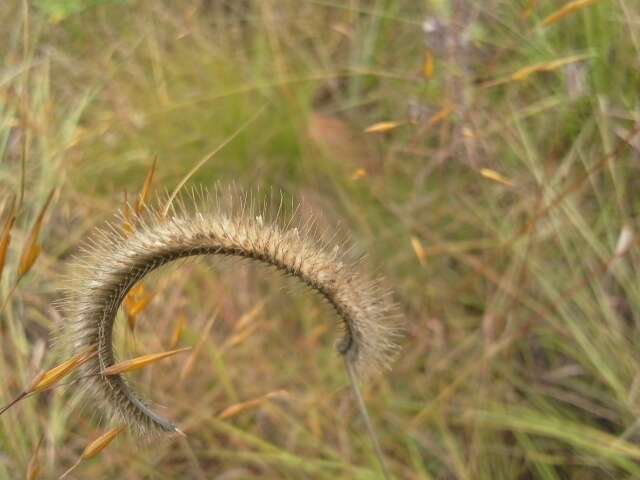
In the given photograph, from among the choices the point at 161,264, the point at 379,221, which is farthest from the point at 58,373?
the point at 379,221

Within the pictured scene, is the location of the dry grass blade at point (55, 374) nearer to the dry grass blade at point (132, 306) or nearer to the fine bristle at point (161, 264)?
the fine bristle at point (161, 264)

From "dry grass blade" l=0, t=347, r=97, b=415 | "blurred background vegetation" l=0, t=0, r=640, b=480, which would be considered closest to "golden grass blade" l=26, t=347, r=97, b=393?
"dry grass blade" l=0, t=347, r=97, b=415

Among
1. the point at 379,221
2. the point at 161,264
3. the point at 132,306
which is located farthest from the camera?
the point at 379,221

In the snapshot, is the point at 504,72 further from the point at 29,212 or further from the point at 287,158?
the point at 29,212

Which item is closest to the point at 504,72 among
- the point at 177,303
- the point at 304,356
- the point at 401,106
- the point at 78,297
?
the point at 401,106

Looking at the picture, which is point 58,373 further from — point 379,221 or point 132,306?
point 379,221

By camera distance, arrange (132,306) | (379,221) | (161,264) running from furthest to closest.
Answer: (379,221)
(132,306)
(161,264)

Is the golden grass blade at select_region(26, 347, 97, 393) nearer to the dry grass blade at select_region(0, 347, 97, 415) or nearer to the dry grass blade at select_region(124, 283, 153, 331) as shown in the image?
the dry grass blade at select_region(0, 347, 97, 415)

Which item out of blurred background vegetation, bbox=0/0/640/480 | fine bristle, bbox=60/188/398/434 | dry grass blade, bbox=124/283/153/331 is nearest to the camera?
fine bristle, bbox=60/188/398/434
